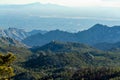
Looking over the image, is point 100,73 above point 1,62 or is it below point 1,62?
below

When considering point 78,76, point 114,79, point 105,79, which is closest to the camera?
point 114,79

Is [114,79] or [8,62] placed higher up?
[8,62]

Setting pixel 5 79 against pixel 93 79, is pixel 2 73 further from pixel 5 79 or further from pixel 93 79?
pixel 93 79

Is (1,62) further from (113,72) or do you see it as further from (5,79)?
(113,72)

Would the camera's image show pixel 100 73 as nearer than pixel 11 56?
No

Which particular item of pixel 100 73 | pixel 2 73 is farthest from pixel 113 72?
pixel 2 73

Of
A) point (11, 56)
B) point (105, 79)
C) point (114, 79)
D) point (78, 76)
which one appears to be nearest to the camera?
point (11, 56)

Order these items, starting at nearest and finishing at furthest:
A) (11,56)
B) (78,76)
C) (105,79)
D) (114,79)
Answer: (11,56)
(114,79)
(105,79)
(78,76)

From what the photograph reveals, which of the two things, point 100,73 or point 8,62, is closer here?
point 8,62

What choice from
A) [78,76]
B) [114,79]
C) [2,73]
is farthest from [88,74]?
[2,73]
